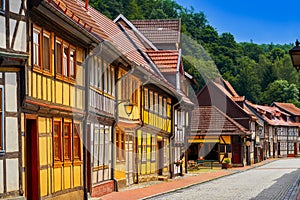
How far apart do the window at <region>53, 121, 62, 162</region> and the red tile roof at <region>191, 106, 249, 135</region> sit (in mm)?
40843

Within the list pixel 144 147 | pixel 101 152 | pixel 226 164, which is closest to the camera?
pixel 101 152

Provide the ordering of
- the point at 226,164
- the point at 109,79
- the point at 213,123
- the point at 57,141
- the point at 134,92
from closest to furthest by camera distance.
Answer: the point at 57,141 < the point at 109,79 < the point at 134,92 < the point at 226,164 < the point at 213,123

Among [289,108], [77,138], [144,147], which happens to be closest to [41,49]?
[77,138]

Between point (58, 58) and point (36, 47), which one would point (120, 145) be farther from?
point (36, 47)

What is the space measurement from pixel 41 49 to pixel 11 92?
2.46 meters

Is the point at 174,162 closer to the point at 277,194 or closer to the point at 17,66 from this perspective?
the point at 277,194

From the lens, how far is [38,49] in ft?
50.5

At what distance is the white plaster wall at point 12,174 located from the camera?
13109 millimetres

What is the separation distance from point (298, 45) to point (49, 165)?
22.9 ft

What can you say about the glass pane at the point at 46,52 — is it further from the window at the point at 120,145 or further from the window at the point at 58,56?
the window at the point at 120,145

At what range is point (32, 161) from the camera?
14883 mm

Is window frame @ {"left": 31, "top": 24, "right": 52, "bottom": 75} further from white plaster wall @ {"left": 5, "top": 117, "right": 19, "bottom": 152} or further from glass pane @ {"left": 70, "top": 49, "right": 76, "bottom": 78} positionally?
glass pane @ {"left": 70, "top": 49, "right": 76, "bottom": 78}

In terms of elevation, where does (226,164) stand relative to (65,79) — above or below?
below

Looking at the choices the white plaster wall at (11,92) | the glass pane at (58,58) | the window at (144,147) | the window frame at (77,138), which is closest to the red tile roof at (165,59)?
the window at (144,147)
